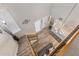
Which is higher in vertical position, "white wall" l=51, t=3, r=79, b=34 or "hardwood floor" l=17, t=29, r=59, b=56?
"white wall" l=51, t=3, r=79, b=34

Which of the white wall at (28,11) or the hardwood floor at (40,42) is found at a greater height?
the white wall at (28,11)

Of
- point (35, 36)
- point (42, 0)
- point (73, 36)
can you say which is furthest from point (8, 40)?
point (73, 36)

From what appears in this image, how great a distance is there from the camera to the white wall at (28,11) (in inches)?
45.2

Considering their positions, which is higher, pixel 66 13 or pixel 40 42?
pixel 66 13

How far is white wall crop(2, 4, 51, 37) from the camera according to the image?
1.15 meters

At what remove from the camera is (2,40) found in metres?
1.07

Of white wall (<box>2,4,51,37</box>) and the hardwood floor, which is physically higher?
white wall (<box>2,4,51,37</box>)

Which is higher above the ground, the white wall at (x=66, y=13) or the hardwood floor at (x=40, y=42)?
the white wall at (x=66, y=13)

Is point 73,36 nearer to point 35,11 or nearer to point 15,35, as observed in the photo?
point 35,11

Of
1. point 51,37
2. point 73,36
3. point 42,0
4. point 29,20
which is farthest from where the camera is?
point 29,20

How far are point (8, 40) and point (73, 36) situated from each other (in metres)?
0.62

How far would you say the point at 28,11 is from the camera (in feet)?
3.95

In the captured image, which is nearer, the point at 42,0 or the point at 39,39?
the point at 42,0

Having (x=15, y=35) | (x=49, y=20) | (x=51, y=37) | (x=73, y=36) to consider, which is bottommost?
(x=15, y=35)
